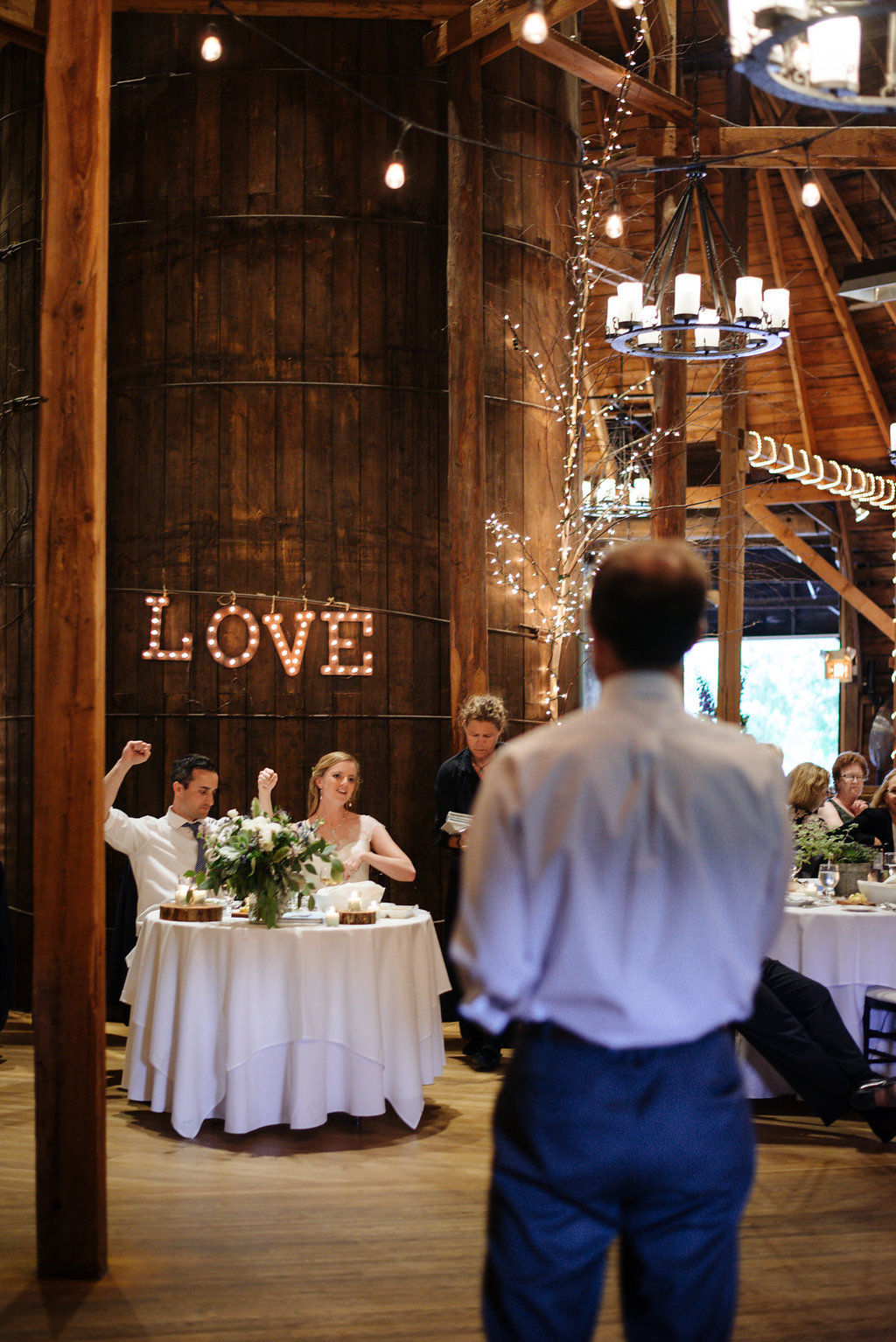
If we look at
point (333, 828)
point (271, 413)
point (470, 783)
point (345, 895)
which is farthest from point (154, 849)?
point (271, 413)

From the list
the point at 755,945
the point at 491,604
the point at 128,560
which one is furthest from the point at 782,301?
the point at 755,945

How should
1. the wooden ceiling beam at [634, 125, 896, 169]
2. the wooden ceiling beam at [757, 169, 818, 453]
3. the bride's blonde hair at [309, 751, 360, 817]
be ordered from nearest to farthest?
the bride's blonde hair at [309, 751, 360, 817] → the wooden ceiling beam at [634, 125, 896, 169] → the wooden ceiling beam at [757, 169, 818, 453]

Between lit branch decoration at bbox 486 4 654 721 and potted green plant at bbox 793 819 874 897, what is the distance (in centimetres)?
210

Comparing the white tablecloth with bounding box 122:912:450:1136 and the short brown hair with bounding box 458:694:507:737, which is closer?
the white tablecloth with bounding box 122:912:450:1136

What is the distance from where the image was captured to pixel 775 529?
14367mm

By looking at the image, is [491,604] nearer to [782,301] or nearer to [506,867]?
[782,301]

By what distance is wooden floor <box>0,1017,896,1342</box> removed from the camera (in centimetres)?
327

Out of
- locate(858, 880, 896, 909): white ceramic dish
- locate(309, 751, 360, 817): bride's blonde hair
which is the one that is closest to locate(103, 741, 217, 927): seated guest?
locate(309, 751, 360, 817): bride's blonde hair

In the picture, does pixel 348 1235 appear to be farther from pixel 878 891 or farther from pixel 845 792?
pixel 845 792

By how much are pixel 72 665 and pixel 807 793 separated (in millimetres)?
3720

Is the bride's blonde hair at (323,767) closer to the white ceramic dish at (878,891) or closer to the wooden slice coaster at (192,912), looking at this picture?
the wooden slice coaster at (192,912)

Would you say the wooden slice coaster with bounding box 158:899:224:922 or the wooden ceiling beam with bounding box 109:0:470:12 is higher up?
the wooden ceiling beam with bounding box 109:0:470:12

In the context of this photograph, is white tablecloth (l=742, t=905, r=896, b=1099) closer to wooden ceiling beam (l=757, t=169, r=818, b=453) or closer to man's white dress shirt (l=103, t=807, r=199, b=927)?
man's white dress shirt (l=103, t=807, r=199, b=927)

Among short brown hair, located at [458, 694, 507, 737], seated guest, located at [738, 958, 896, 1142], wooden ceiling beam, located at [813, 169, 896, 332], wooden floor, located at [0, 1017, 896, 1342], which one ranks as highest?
wooden ceiling beam, located at [813, 169, 896, 332]
